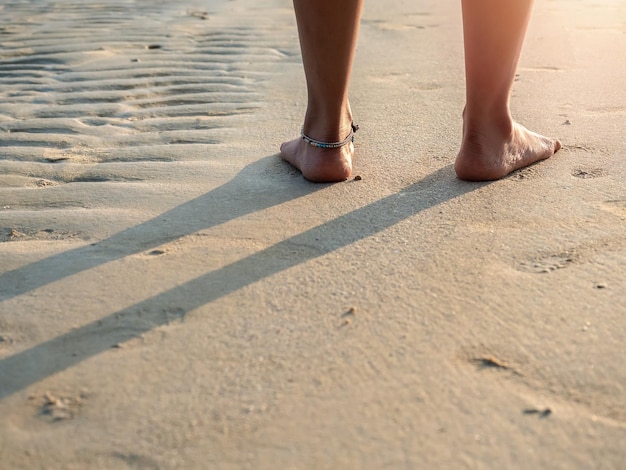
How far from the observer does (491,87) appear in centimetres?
203

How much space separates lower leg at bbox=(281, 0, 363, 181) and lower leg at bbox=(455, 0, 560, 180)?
304 millimetres

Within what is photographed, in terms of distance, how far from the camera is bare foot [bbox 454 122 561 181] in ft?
6.64

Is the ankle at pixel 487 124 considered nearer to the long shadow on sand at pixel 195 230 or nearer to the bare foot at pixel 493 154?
the bare foot at pixel 493 154

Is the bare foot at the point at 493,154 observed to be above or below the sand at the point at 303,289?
above

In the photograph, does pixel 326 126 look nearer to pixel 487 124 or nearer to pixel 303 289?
pixel 487 124

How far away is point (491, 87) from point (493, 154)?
0.17 m

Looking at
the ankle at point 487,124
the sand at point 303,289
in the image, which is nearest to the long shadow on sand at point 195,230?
the sand at point 303,289

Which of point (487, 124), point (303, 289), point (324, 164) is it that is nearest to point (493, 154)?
point (487, 124)

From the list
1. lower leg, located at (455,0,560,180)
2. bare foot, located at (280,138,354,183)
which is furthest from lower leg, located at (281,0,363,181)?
lower leg, located at (455,0,560,180)

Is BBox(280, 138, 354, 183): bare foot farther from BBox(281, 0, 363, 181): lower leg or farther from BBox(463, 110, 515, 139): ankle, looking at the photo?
BBox(463, 110, 515, 139): ankle

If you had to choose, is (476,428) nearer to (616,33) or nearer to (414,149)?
(414,149)

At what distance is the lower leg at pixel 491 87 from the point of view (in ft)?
6.44

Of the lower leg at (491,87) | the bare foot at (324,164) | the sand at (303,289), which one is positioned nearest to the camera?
the sand at (303,289)

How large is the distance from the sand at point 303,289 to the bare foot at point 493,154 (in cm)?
5
